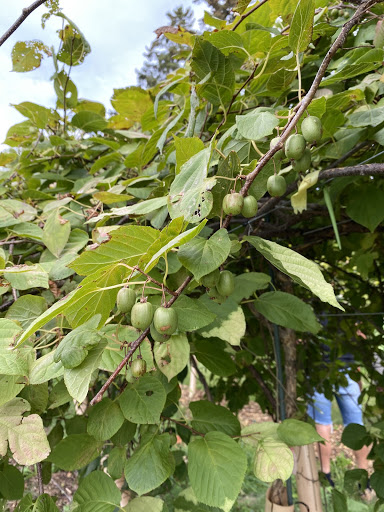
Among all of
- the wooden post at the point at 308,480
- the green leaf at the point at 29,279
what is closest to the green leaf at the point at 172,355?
the green leaf at the point at 29,279

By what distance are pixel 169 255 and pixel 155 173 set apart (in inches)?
15.9

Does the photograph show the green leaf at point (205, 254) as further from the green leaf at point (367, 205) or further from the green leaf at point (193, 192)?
the green leaf at point (367, 205)

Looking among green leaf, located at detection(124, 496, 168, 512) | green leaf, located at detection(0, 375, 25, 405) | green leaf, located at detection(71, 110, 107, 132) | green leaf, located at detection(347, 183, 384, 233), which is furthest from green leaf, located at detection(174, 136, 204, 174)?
green leaf, located at detection(71, 110, 107, 132)

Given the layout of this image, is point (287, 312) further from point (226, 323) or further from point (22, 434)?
point (22, 434)

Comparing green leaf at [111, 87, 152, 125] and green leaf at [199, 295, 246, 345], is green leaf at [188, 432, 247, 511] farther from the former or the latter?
green leaf at [111, 87, 152, 125]

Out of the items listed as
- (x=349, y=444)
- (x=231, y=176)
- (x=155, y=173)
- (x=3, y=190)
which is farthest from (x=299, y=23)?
(x=349, y=444)

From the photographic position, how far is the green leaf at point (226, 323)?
728 millimetres

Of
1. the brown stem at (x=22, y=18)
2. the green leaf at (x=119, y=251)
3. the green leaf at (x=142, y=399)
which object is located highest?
the brown stem at (x=22, y=18)

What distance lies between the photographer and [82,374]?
1.69 feet

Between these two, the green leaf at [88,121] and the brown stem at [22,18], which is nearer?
the brown stem at [22,18]

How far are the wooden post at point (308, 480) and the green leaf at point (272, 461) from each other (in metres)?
0.46

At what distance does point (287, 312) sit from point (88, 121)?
94 cm

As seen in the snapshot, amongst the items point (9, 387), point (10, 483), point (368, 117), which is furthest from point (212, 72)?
point (10, 483)

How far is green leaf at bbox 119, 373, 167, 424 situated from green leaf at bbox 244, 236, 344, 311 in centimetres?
33
